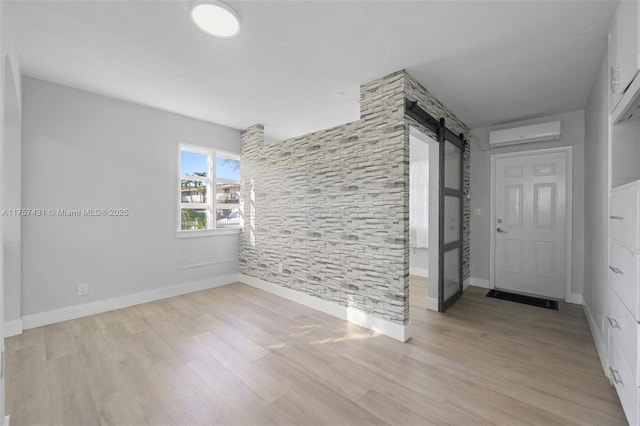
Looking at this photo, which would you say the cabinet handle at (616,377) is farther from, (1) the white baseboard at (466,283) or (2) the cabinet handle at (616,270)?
(1) the white baseboard at (466,283)

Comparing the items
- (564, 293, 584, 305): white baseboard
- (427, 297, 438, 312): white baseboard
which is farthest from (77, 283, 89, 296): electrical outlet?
(564, 293, 584, 305): white baseboard

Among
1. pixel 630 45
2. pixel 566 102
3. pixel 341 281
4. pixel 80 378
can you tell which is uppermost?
pixel 566 102

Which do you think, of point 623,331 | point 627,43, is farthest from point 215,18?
point 623,331

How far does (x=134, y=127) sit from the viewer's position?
11.7 feet

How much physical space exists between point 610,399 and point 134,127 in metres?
5.24

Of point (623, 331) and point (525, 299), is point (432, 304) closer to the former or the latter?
point (525, 299)

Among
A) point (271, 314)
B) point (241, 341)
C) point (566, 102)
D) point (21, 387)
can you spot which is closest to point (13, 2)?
point (21, 387)

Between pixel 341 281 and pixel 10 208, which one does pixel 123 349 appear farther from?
pixel 341 281

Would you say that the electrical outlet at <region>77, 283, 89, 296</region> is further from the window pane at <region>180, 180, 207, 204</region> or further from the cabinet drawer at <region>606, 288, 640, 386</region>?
the cabinet drawer at <region>606, 288, 640, 386</region>

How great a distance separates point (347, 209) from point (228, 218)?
252cm

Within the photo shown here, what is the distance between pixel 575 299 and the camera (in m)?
3.64

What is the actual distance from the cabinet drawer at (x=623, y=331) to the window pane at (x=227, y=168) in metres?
4.67

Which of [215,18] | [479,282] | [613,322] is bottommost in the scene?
[479,282]

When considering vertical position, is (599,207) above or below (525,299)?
above
